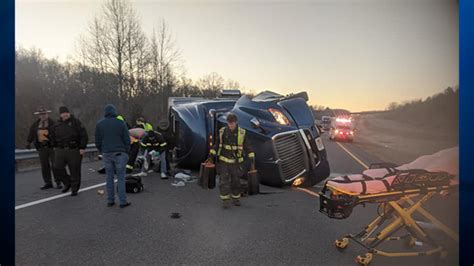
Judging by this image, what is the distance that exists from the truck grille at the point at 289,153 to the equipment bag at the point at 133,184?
841mm

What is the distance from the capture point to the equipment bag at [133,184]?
1.85 meters

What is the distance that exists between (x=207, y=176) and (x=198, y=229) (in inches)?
10.6

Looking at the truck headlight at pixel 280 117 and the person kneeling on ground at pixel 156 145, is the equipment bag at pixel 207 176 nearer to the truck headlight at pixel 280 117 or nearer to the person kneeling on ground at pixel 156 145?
the person kneeling on ground at pixel 156 145

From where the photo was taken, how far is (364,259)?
4.90 ft

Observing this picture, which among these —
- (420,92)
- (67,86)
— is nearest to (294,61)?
(420,92)

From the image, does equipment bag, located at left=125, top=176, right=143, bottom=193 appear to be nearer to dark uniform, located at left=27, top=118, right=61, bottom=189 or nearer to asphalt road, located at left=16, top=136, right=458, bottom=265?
asphalt road, located at left=16, top=136, right=458, bottom=265

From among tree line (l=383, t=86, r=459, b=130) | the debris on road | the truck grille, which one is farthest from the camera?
the debris on road

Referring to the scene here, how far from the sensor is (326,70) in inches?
60.1

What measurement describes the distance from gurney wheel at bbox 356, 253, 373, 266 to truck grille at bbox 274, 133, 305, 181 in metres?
0.48

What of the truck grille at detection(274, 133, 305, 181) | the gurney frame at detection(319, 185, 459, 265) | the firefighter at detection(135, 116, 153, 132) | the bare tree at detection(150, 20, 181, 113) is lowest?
the gurney frame at detection(319, 185, 459, 265)

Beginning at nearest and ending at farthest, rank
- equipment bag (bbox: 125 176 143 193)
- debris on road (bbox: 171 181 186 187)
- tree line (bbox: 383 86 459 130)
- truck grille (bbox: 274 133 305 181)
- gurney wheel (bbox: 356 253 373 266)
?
tree line (bbox: 383 86 459 130), gurney wheel (bbox: 356 253 373 266), truck grille (bbox: 274 133 305 181), debris on road (bbox: 171 181 186 187), equipment bag (bbox: 125 176 143 193)

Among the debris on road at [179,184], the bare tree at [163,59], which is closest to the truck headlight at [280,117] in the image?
the bare tree at [163,59]

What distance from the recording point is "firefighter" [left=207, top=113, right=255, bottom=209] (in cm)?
158

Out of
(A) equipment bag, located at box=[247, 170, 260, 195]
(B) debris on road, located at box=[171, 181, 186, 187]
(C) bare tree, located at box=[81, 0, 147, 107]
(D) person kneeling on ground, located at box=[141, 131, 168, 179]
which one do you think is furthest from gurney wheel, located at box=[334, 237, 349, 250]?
(C) bare tree, located at box=[81, 0, 147, 107]
